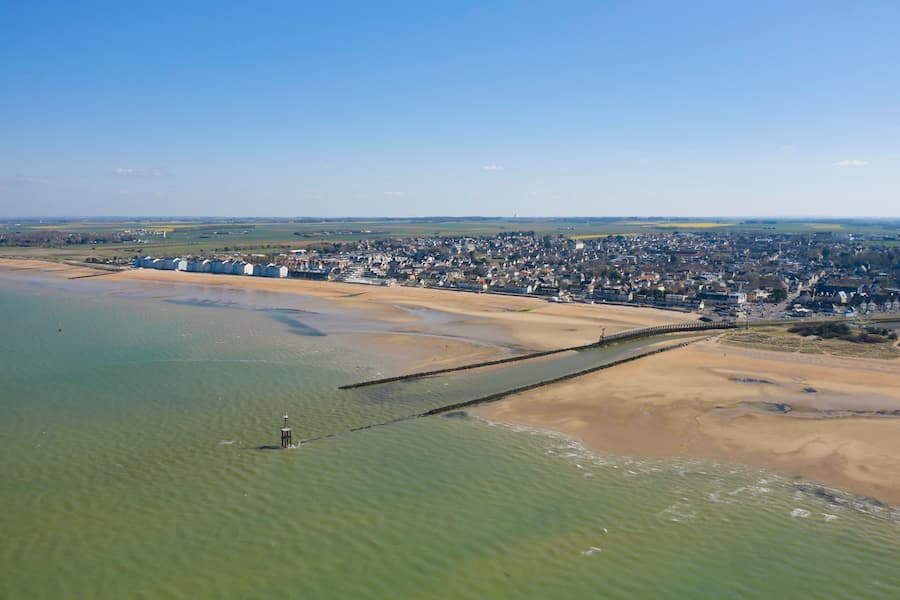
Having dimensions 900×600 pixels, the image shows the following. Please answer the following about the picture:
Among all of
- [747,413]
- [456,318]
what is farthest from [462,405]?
[456,318]

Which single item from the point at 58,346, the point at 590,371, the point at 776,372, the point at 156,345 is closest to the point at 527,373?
the point at 590,371

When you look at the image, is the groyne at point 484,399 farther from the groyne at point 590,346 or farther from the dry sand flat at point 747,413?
the groyne at point 590,346

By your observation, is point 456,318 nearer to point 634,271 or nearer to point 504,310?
point 504,310

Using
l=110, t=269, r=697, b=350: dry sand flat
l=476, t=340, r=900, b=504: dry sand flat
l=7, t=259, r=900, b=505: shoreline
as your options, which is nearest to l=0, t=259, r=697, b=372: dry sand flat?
l=110, t=269, r=697, b=350: dry sand flat

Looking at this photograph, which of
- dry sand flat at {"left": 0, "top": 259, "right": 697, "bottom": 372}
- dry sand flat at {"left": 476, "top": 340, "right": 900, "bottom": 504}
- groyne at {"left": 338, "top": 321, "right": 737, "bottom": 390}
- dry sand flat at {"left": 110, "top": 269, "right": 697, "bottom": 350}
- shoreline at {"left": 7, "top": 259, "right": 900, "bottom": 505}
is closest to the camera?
dry sand flat at {"left": 476, "top": 340, "right": 900, "bottom": 504}

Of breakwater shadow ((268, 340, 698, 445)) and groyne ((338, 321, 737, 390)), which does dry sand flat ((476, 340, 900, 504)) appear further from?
groyne ((338, 321, 737, 390))

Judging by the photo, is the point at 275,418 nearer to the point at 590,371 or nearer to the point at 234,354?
the point at 234,354

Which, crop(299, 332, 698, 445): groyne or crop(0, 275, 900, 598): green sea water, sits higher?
crop(299, 332, 698, 445): groyne
